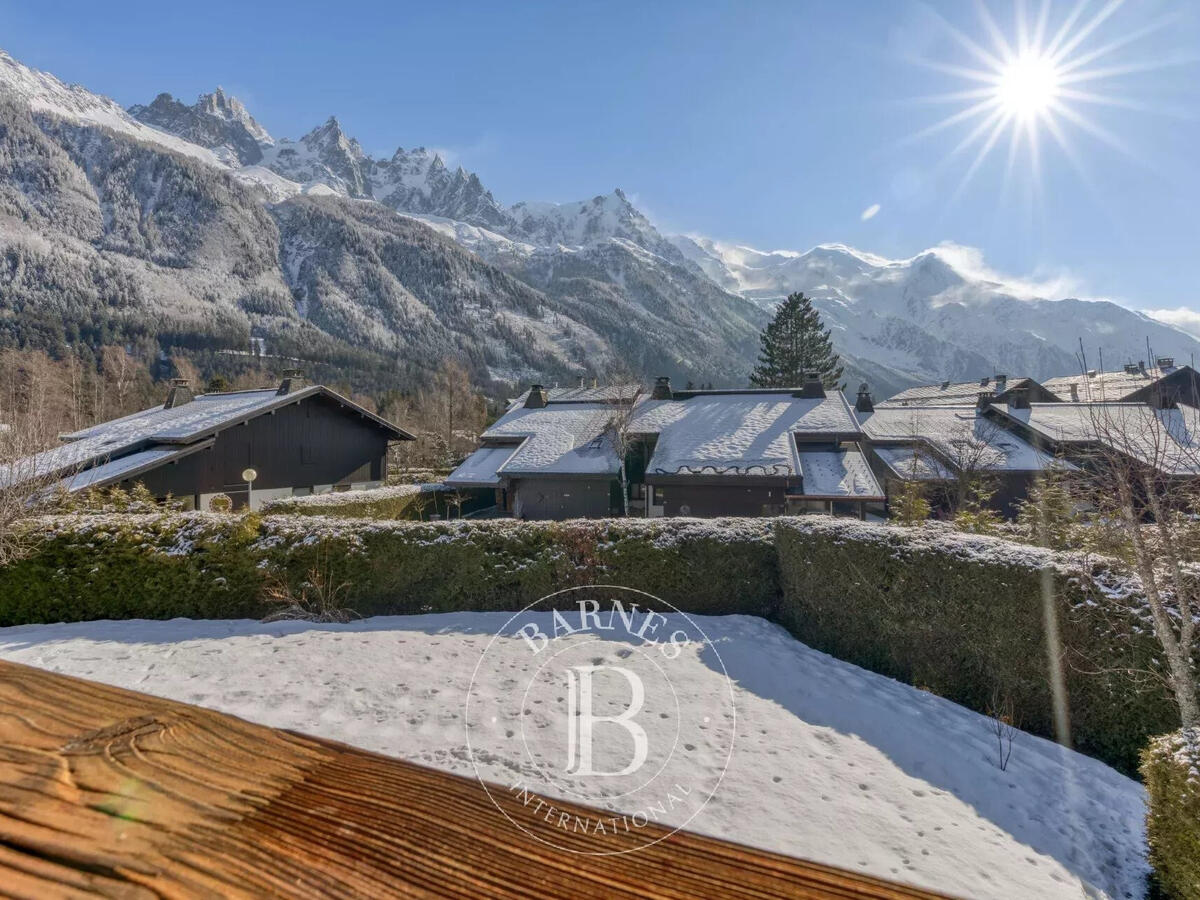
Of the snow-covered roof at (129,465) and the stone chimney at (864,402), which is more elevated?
the stone chimney at (864,402)

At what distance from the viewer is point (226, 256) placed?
11125 cm

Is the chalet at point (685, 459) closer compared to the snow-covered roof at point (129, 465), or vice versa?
the snow-covered roof at point (129, 465)

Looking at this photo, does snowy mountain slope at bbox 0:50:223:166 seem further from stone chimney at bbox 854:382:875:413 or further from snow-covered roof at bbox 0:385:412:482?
stone chimney at bbox 854:382:875:413

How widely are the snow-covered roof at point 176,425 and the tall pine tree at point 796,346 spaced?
30.3 metres

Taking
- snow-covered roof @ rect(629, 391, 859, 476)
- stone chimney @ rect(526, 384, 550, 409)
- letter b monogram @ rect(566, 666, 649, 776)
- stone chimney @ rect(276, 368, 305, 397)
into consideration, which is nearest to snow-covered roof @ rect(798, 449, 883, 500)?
snow-covered roof @ rect(629, 391, 859, 476)

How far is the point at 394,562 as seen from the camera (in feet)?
28.0

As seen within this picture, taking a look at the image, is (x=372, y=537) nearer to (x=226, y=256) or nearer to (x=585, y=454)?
(x=585, y=454)

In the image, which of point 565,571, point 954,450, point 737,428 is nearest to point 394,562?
point 565,571

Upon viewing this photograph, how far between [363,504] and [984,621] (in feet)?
50.0

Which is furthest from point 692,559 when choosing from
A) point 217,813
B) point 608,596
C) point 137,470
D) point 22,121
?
point 22,121

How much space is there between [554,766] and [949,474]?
22.6 m

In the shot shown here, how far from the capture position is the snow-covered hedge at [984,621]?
4.88 meters

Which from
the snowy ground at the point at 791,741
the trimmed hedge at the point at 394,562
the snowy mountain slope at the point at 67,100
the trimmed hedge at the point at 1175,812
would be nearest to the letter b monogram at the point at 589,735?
the snowy ground at the point at 791,741

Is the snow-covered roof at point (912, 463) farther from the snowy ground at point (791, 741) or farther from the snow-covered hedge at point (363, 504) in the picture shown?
the snow-covered hedge at point (363, 504)
